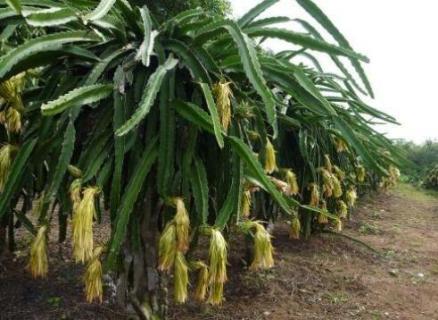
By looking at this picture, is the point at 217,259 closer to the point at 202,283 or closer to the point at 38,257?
the point at 202,283

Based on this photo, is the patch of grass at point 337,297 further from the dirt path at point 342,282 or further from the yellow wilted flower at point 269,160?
the yellow wilted flower at point 269,160

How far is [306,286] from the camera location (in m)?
3.52

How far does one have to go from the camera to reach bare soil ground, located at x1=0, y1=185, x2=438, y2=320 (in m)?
2.67

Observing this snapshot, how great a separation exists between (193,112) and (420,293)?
2717 millimetres

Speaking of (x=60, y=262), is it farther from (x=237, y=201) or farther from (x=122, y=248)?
(x=237, y=201)

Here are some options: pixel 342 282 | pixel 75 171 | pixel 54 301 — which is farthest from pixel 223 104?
pixel 342 282

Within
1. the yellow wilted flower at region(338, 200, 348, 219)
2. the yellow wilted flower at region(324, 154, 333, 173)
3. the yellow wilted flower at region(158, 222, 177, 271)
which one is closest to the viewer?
the yellow wilted flower at region(158, 222, 177, 271)

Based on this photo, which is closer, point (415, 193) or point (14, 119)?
point (14, 119)

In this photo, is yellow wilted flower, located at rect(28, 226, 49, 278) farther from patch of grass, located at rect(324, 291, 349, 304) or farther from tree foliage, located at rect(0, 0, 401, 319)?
A: patch of grass, located at rect(324, 291, 349, 304)

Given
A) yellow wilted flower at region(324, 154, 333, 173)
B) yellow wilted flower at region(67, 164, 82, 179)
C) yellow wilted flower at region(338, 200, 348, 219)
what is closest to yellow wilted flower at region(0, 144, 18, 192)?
yellow wilted flower at region(67, 164, 82, 179)

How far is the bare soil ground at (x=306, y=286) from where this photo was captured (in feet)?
8.75

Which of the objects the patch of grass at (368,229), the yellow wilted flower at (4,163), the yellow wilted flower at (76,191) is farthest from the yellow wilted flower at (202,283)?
the patch of grass at (368,229)

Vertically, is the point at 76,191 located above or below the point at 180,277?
above

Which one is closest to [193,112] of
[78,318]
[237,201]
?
[237,201]
